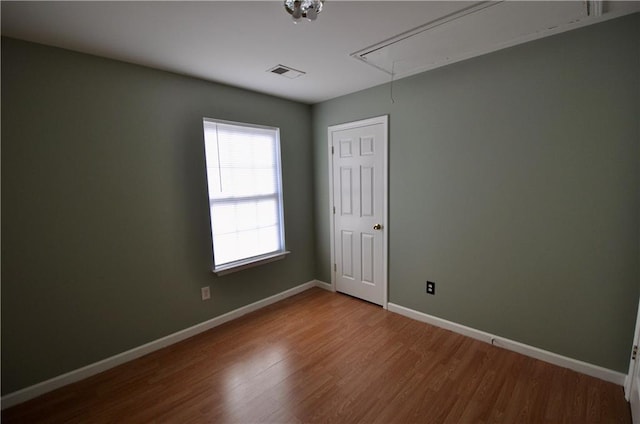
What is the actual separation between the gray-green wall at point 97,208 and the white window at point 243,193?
112mm

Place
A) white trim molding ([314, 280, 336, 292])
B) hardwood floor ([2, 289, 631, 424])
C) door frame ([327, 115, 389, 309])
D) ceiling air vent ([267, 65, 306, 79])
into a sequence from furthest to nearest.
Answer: white trim molding ([314, 280, 336, 292]) < door frame ([327, 115, 389, 309]) < ceiling air vent ([267, 65, 306, 79]) < hardwood floor ([2, 289, 631, 424])

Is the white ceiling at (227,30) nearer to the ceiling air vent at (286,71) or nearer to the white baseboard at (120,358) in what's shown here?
the ceiling air vent at (286,71)

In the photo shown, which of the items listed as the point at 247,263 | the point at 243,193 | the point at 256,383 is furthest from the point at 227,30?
the point at 256,383

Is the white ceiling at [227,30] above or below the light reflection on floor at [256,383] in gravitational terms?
above

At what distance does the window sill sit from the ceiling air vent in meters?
1.81

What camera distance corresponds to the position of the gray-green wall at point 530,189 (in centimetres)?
182

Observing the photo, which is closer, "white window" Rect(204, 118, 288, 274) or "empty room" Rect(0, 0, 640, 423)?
"empty room" Rect(0, 0, 640, 423)

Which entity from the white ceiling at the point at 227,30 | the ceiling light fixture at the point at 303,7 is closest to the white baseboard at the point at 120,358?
the white ceiling at the point at 227,30

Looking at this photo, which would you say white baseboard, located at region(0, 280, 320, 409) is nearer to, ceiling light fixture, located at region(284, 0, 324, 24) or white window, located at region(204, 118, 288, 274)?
white window, located at region(204, 118, 288, 274)

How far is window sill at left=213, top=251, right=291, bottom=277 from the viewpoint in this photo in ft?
8.98

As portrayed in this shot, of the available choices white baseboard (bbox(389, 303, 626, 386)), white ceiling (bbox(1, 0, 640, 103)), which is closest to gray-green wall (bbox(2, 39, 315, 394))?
white ceiling (bbox(1, 0, 640, 103))

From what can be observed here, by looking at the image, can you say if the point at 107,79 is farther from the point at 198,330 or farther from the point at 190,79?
the point at 198,330

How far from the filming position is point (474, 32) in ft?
6.25

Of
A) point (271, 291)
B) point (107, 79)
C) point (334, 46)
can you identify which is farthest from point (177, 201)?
point (334, 46)
